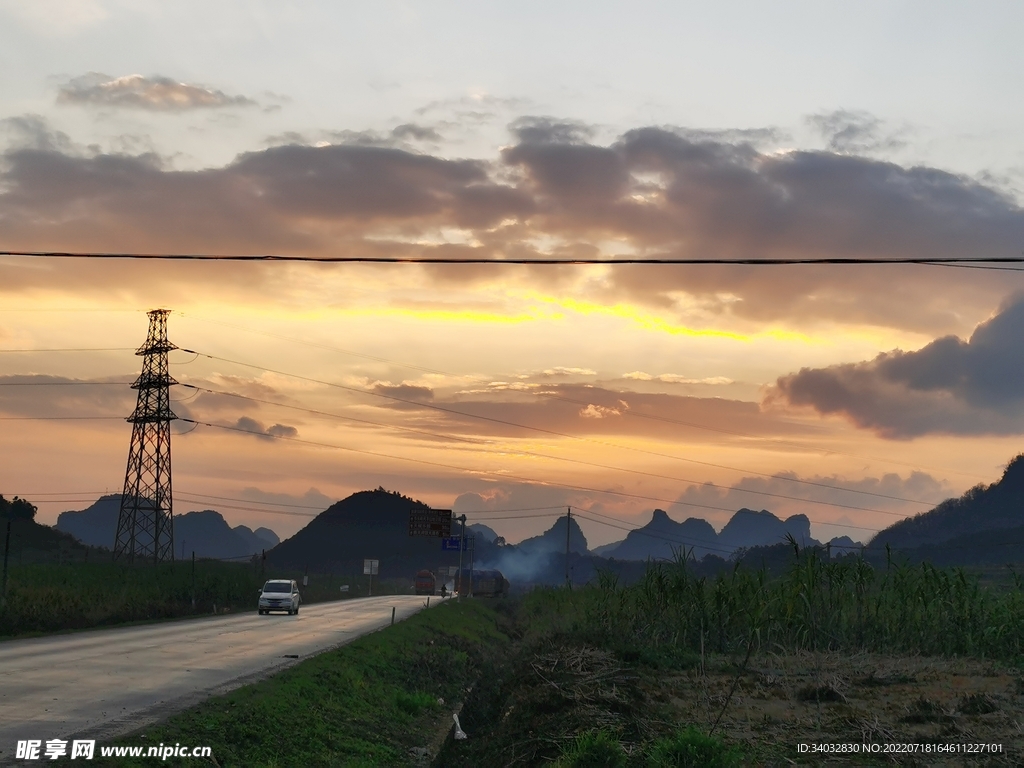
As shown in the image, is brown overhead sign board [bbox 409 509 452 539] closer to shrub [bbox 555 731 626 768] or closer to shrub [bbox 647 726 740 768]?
shrub [bbox 555 731 626 768]

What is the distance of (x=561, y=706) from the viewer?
17.3 metres

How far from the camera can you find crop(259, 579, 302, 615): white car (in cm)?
5750

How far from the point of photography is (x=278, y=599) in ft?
189

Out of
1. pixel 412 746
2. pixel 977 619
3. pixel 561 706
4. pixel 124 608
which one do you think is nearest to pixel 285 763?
pixel 561 706

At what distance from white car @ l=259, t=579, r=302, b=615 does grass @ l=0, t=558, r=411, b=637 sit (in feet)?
13.6

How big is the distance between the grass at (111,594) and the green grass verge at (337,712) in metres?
13.4

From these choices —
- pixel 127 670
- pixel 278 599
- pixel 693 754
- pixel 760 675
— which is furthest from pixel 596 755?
pixel 278 599

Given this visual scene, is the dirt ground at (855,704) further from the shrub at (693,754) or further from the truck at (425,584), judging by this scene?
the truck at (425,584)

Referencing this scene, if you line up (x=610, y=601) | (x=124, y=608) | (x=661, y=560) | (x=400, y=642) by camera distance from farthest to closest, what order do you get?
(x=124, y=608), (x=400, y=642), (x=610, y=601), (x=661, y=560)

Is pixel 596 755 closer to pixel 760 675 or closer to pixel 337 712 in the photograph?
pixel 760 675

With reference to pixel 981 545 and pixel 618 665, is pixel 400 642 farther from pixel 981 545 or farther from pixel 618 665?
pixel 981 545

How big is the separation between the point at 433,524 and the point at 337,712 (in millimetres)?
95921

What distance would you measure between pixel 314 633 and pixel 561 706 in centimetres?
2544

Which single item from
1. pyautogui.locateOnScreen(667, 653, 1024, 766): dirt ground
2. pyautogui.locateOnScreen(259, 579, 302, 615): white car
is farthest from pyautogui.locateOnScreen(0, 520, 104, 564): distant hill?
pyautogui.locateOnScreen(667, 653, 1024, 766): dirt ground
